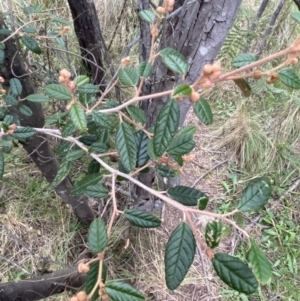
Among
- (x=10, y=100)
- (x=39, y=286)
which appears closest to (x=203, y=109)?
(x=10, y=100)

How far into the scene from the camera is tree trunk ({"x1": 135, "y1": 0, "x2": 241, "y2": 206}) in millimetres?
765

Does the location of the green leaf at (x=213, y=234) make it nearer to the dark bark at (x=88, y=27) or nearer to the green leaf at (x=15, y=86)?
the green leaf at (x=15, y=86)

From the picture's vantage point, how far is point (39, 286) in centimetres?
93

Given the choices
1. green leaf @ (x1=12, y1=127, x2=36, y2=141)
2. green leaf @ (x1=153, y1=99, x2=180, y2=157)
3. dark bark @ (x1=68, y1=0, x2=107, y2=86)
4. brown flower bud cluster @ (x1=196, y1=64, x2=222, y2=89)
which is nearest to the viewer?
brown flower bud cluster @ (x1=196, y1=64, x2=222, y2=89)

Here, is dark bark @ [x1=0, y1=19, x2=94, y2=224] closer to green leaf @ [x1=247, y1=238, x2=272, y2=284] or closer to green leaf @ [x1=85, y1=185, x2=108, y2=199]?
green leaf @ [x1=85, y1=185, x2=108, y2=199]

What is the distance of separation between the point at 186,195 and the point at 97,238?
153mm

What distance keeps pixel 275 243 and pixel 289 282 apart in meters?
0.16

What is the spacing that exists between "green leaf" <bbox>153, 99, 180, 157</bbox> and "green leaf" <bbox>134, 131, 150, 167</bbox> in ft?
0.56

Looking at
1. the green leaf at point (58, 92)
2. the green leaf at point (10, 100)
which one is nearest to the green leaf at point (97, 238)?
the green leaf at point (58, 92)

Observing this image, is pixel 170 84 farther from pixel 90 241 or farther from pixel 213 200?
pixel 213 200

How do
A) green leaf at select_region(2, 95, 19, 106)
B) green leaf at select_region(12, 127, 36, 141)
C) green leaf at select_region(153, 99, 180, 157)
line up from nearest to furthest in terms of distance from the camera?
green leaf at select_region(153, 99, 180, 157) < green leaf at select_region(12, 127, 36, 141) < green leaf at select_region(2, 95, 19, 106)

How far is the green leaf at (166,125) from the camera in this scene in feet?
1.46

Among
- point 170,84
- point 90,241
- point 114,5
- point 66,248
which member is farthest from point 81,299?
point 114,5

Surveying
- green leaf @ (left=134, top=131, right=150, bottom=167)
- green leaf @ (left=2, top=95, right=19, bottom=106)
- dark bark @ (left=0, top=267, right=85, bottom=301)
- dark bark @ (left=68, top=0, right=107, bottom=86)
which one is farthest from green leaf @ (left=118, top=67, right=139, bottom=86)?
dark bark @ (left=68, top=0, right=107, bottom=86)
